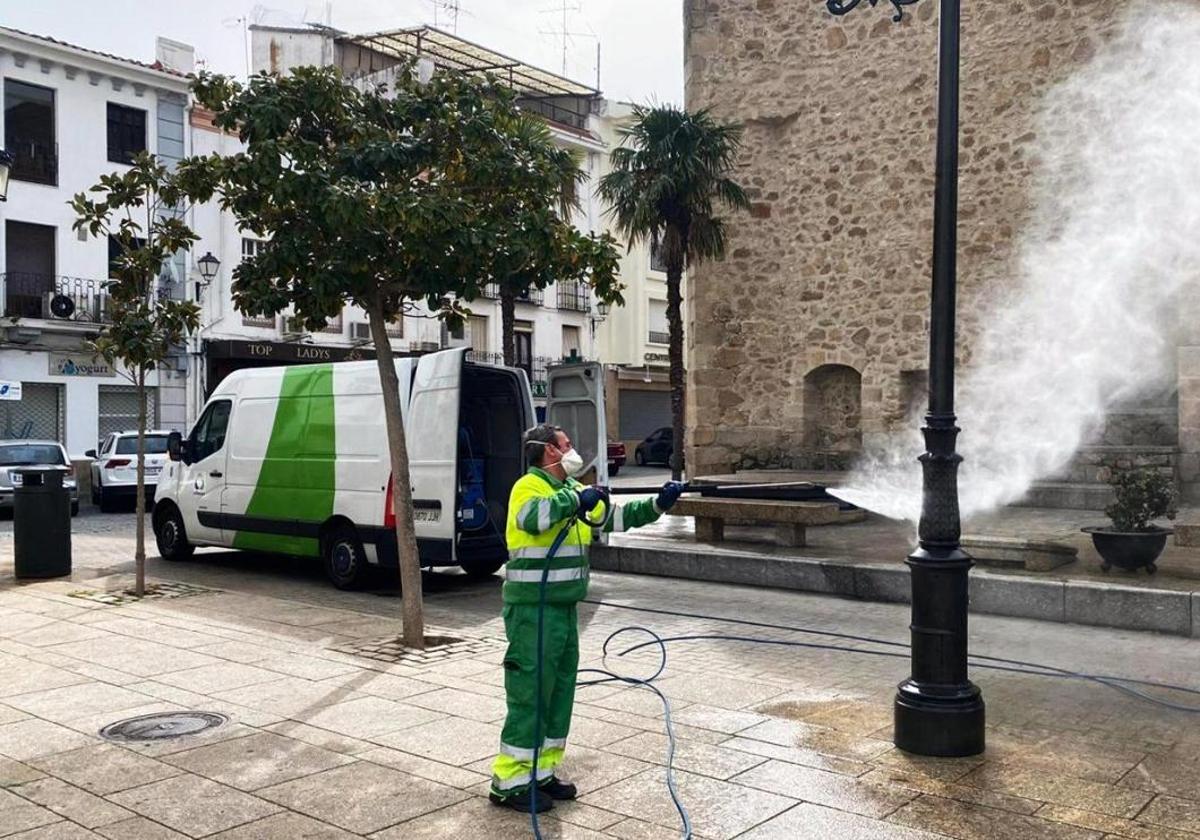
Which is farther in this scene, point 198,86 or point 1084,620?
point 1084,620

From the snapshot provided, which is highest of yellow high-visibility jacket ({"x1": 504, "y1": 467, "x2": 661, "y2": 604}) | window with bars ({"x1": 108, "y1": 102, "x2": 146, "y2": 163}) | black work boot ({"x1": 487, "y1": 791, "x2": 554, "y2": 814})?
window with bars ({"x1": 108, "y1": 102, "x2": 146, "y2": 163})

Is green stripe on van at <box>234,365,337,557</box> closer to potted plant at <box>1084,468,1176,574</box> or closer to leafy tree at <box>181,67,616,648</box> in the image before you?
leafy tree at <box>181,67,616,648</box>

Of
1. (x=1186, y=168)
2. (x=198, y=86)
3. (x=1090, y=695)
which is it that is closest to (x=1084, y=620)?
(x=1090, y=695)

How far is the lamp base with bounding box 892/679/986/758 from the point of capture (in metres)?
4.89

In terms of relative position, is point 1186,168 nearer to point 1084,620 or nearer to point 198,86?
point 1084,620

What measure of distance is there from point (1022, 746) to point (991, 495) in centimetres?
1016

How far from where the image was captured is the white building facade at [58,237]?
25375 millimetres

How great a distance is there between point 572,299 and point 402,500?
3261 cm

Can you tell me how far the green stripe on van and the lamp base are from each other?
6.71 metres

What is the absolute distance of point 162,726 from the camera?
543 centimetres

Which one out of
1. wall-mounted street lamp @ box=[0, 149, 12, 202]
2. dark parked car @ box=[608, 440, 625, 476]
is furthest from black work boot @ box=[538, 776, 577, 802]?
dark parked car @ box=[608, 440, 625, 476]

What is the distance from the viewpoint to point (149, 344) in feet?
31.3

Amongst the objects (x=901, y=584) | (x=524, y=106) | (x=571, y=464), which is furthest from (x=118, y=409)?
(x=571, y=464)

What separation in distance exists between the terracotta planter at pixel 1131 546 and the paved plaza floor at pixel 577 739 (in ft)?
3.68
